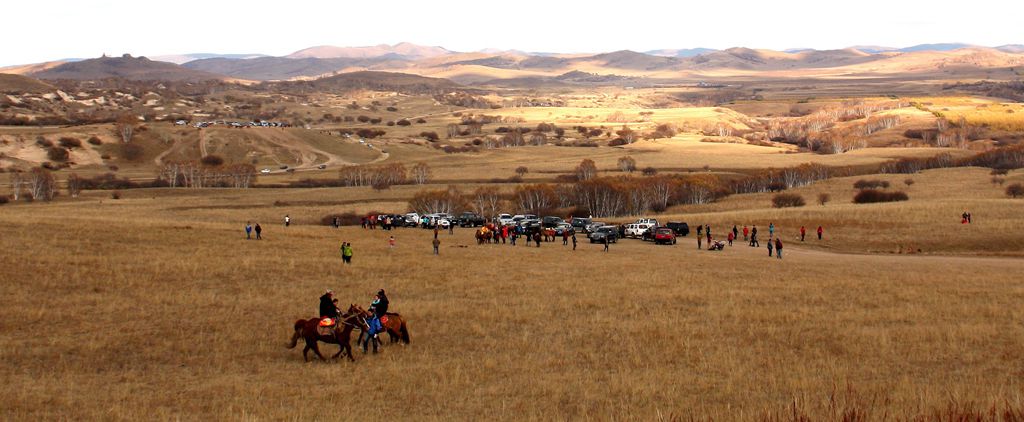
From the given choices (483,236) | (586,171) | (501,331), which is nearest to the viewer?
(501,331)

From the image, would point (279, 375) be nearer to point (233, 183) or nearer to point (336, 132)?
point (233, 183)

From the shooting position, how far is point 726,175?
118 metres

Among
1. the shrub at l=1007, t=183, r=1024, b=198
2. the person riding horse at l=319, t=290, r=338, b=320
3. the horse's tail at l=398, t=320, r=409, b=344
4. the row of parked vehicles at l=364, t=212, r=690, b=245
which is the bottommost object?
the shrub at l=1007, t=183, r=1024, b=198

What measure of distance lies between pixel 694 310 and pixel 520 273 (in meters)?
11.0

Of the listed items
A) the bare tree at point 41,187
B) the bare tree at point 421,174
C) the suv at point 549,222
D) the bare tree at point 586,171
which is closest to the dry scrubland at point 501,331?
the suv at point 549,222

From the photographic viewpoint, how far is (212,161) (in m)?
137

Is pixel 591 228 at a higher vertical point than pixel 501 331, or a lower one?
lower

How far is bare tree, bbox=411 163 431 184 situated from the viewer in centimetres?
11905

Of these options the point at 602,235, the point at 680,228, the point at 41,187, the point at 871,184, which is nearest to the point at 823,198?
the point at 871,184

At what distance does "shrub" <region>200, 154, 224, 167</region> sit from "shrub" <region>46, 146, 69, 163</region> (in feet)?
64.7

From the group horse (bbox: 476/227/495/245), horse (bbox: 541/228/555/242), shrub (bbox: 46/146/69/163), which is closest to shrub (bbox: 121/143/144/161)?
shrub (bbox: 46/146/69/163)

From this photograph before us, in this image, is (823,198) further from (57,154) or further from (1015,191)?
(57,154)

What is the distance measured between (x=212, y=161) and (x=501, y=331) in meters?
123

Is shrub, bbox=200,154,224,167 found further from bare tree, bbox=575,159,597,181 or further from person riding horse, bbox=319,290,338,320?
person riding horse, bbox=319,290,338,320
